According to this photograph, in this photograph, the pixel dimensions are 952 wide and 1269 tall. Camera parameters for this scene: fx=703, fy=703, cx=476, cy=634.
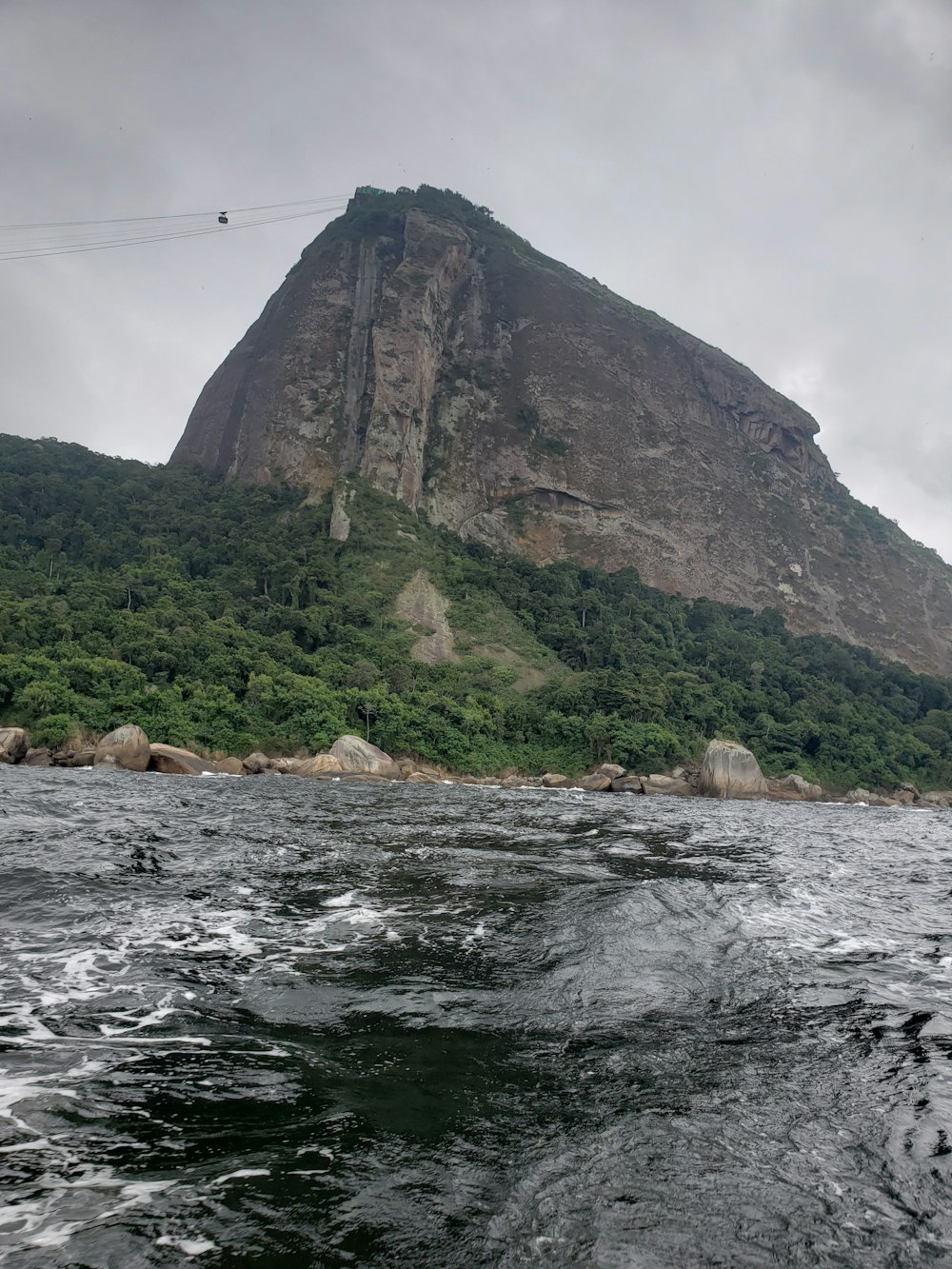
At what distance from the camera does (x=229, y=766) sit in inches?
1682

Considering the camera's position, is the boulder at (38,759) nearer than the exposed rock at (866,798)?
Yes

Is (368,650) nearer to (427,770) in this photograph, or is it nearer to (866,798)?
(427,770)

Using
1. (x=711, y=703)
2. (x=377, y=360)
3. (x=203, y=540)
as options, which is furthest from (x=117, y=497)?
(x=711, y=703)

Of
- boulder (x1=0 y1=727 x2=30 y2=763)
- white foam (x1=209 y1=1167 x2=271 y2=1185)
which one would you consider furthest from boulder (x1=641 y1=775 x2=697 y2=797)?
white foam (x1=209 y1=1167 x2=271 y2=1185)

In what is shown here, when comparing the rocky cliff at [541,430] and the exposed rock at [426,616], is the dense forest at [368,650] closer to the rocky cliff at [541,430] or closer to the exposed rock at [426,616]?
the exposed rock at [426,616]

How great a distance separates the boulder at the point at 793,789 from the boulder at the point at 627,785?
1086 centimetres

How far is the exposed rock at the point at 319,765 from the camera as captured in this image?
4278 centimetres

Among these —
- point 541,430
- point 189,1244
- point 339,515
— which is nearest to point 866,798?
point 189,1244

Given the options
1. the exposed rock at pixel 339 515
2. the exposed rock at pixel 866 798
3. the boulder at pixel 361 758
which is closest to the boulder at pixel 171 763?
the boulder at pixel 361 758

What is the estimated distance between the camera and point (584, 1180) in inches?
149

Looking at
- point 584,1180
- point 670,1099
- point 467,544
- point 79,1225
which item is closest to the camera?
point 79,1225

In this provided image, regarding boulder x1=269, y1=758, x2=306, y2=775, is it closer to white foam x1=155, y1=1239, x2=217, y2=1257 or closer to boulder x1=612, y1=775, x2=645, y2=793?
boulder x1=612, y1=775, x2=645, y2=793

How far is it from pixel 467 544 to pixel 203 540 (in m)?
35.2

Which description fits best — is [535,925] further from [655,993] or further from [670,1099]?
[670,1099]
